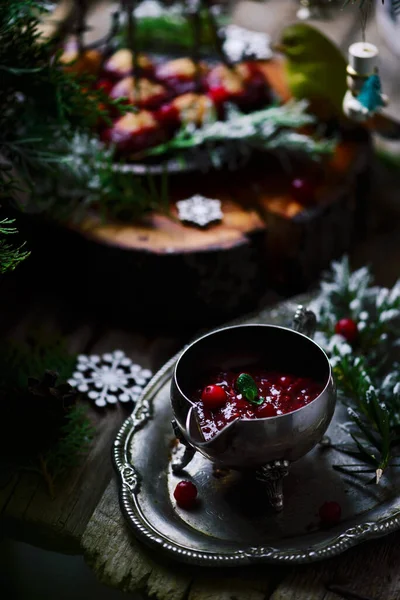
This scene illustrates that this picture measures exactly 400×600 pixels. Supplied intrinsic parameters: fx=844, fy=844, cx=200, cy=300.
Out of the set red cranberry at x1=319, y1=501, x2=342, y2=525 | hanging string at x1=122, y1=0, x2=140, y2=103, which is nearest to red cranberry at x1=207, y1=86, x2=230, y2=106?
hanging string at x1=122, y1=0, x2=140, y2=103

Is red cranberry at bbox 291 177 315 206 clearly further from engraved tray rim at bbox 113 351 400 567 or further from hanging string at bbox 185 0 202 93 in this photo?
engraved tray rim at bbox 113 351 400 567

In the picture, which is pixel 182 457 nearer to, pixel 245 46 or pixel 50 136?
pixel 50 136

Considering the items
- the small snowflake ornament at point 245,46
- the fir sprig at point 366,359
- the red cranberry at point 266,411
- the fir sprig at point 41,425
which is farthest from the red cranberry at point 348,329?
the small snowflake ornament at point 245,46

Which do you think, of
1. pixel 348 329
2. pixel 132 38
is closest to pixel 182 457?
pixel 348 329

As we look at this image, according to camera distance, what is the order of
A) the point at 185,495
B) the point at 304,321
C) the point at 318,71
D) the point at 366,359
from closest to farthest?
1. the point at 185,495
2. the point at 304,321
3. the point at 366,359
4. the point at 318,71

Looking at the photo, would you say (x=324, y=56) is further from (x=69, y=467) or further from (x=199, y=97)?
(x=69, y=467)

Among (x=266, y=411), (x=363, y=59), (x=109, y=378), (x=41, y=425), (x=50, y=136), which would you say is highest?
(x=363, y=59)
